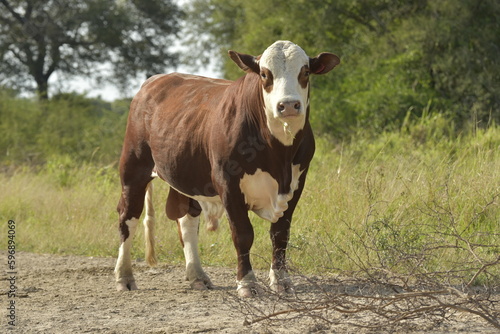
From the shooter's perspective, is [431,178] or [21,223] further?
[21,223]

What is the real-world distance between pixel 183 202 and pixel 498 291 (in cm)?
283

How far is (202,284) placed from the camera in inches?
273

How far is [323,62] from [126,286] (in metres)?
2.55

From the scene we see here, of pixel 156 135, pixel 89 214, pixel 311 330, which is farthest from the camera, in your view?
pixel 89 214

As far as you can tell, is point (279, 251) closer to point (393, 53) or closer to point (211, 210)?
point (211, 210)

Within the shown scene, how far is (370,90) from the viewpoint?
62.0ft

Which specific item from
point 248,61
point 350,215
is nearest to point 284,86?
point 248,61

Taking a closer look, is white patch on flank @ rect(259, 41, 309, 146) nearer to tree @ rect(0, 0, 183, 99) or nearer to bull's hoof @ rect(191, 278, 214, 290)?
bull's hoof @ rect(191, 278, 214, 290)

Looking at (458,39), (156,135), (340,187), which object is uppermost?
(458,39)

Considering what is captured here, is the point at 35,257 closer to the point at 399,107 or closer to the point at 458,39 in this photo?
the point at 399,107

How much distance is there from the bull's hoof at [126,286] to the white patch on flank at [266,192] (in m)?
1.49

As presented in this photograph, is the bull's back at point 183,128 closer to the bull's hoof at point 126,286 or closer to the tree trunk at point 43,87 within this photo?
the bull's hoof at point 126,286

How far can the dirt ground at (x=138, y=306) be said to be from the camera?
506 centimetres

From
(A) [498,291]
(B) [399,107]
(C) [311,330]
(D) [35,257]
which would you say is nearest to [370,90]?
(B) [399,107]
